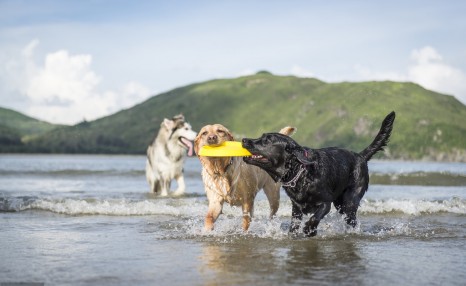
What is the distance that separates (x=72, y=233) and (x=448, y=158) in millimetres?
176499

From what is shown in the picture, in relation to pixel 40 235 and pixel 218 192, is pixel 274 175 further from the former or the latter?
pixel 40 235

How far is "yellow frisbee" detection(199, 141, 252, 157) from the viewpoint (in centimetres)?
889

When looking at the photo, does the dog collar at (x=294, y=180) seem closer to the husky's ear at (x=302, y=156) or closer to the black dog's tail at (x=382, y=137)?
the husky's ear at (x=302, y=156)

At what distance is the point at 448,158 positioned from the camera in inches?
6895

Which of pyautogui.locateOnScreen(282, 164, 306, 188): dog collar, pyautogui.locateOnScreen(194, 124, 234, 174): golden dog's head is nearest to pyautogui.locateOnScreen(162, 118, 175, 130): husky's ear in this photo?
pyautogui.locateOnScreen(194, 124, 234, 174): golden dog's head

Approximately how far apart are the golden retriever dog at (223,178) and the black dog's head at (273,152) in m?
0.52

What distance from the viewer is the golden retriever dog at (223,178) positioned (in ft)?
30.3

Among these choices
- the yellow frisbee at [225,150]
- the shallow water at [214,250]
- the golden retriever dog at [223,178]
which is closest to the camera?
the shallow water at [214,250]

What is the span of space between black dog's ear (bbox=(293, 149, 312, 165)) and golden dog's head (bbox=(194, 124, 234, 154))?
1078 mm

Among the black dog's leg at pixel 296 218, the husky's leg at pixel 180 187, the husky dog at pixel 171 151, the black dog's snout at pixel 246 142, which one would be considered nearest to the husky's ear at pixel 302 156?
the black dog's snout at pixel 246 142

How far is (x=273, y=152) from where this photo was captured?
900 cm

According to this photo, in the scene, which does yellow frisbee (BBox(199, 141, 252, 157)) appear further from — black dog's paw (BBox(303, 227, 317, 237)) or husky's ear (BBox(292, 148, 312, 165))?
black dog's paw (BBox(303, 227, 317, 237))

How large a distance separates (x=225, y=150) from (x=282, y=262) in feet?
6.97

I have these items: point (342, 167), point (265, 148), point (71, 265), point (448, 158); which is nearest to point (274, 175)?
point (265, 148)
